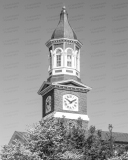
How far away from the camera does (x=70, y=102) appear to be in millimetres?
65875

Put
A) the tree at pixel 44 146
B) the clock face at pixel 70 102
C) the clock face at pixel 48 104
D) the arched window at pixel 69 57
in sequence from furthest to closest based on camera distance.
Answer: the arched window at pixel 69 57
the clock face at pixel 48 104
the clock face at pixel 70 102
the tree at pixel 44 146

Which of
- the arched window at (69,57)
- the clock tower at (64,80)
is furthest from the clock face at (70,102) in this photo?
the arched window at (69,57)

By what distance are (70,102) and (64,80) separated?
288 centimetres

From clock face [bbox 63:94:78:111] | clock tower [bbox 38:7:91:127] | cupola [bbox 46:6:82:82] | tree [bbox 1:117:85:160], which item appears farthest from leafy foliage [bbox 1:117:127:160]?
cupola [bbox 46:6:82:82]

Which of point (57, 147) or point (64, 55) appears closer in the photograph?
point (57, 147)

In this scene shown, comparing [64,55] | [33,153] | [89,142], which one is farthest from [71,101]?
[33,153]

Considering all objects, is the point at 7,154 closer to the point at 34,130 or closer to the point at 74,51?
the point at 34,130

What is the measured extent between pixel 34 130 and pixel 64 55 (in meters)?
21.5

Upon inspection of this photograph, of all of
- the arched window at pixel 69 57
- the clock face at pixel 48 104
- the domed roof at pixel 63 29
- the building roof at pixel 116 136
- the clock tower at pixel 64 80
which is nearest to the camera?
the clock tower at pixel 64 80

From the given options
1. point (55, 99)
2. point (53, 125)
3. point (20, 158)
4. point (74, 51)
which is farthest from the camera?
point (74, 51)

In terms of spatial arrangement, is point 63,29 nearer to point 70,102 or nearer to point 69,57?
point 69,57

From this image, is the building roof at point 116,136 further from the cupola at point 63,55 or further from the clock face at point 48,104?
the cupola at point 63,55

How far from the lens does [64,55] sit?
68.6 m

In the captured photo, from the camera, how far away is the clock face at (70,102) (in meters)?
65.6
